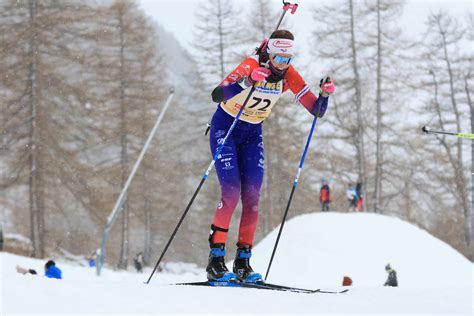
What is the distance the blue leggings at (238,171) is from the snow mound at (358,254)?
427 inches

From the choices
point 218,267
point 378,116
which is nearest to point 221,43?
point 378,116

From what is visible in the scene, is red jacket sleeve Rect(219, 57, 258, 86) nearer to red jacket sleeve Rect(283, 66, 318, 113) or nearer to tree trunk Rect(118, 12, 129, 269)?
red jacket sleeve Rect(283, 66, 318, 113)

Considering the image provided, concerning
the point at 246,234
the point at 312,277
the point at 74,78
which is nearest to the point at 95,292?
the point at 246,234

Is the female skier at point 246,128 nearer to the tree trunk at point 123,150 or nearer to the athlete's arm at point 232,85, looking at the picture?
the athlete's arm at point 232,85

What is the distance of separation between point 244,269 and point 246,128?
4.60 ft

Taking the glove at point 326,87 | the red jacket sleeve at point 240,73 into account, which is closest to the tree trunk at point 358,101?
the glove at point 326,87

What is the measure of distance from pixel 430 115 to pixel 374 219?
1309 centimetres

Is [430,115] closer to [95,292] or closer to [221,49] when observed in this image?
[221,49]

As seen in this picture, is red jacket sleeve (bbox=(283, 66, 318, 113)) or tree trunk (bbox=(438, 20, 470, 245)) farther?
tree trunk (bbox=(438, 20, 470, 245))

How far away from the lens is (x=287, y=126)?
1289 inches

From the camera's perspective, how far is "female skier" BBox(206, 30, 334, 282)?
5559 millimetres

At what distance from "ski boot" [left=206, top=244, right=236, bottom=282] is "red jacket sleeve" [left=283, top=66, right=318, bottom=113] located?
1.70m

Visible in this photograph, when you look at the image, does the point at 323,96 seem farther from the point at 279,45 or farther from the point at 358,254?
the point at 358,254

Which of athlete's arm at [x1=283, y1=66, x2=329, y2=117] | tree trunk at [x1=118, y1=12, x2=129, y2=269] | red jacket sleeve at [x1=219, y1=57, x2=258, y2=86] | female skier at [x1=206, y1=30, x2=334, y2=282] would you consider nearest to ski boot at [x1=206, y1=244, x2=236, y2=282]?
female skier at [x1=206, y1=30, x2=334, y2=282]
